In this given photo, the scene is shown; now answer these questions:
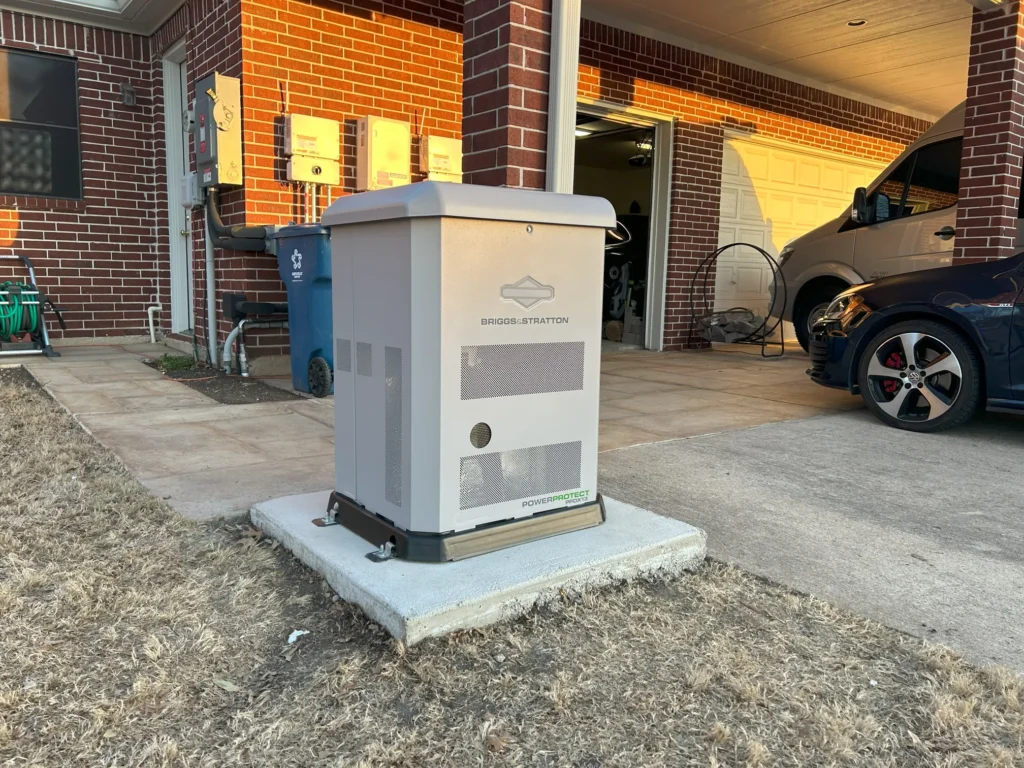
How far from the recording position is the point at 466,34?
3.43 meters

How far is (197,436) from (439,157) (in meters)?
3.82

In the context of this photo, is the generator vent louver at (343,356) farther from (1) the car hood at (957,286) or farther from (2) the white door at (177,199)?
(2) the white door at (177,199)

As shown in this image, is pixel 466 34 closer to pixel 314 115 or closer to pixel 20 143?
pixel 314 115

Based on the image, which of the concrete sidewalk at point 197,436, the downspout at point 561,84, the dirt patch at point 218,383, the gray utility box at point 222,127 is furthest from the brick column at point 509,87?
the gray utility box at point 222,127

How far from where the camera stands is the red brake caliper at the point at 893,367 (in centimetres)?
497

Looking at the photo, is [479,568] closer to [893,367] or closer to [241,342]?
[893,367]

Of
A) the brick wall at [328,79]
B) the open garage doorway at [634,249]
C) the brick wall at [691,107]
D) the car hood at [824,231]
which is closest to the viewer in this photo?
the brick wall at [328,79]

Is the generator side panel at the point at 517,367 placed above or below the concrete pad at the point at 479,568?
above

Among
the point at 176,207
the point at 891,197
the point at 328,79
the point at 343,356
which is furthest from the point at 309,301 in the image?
the point at 891,197

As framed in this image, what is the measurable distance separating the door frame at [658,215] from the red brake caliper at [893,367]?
4.68 m

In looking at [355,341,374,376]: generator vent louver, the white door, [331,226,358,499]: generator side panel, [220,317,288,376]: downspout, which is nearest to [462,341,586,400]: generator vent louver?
[355,341,374,376]: generator vent louver

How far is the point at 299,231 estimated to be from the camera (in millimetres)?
5641

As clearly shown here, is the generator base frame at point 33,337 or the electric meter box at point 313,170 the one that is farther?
the generator base frame at point 33,337

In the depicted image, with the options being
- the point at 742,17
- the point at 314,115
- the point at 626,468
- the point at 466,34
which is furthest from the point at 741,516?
the point at 742,17
